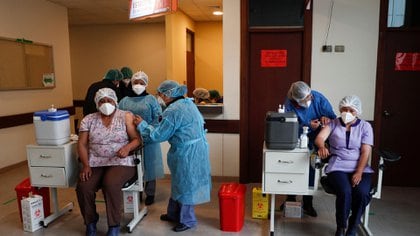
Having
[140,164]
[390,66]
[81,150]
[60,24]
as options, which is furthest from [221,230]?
[60,24]

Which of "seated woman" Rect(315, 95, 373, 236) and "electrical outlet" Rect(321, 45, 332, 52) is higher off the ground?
"electrical outlet" Rect(321, 45, 332, 52)

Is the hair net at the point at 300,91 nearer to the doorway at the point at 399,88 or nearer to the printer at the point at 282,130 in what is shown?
the printer at the point at 282,130

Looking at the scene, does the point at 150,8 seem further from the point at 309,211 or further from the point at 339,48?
the point at 309,211

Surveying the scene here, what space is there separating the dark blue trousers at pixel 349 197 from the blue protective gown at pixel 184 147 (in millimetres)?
1056

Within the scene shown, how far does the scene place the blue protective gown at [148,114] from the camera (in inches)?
129

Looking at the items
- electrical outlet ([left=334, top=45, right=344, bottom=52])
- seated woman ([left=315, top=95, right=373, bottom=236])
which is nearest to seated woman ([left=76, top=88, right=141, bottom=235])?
seated woman ([left=315, top=95, right=373, bottom=236])

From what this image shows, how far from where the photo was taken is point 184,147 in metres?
2.77

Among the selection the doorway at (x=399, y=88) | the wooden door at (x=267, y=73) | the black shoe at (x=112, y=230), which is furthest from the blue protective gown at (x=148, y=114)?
the doorway at (x=399, y=88)

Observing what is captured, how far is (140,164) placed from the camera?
291cm

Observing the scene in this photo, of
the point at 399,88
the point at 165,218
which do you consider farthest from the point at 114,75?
the point at 399,88

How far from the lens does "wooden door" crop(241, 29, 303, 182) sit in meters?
3.90

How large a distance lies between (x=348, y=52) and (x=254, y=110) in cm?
123

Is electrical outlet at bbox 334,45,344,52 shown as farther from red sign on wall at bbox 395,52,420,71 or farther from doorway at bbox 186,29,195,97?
doorway at bbox 186,29,195,97

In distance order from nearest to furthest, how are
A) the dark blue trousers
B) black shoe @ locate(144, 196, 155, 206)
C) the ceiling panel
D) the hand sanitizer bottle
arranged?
the dark blue trousers < the hand sanitizer bottle < black shoe @ locate(144, 196, 155, 206) < the ceiling panel
